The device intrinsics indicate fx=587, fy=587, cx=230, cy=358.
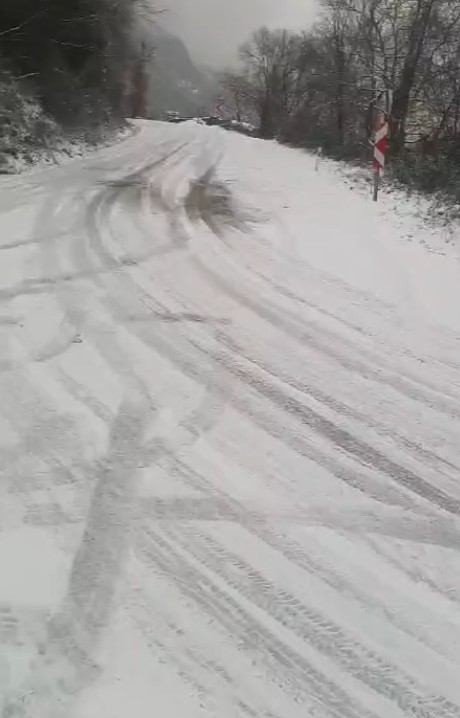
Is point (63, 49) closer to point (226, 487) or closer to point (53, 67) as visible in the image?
point (53, 67)

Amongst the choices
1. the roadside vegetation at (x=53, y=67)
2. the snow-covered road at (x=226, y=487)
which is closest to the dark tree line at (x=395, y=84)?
the snow-covered road at (x=226, y=487)

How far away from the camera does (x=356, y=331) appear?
227 inches

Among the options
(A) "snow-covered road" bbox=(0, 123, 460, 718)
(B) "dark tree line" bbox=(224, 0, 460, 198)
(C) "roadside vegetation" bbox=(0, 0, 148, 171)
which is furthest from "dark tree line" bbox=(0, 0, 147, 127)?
(A) "snow-covered road" bbox=(0, 123, 460, 718)

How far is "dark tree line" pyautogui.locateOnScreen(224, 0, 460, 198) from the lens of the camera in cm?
1430

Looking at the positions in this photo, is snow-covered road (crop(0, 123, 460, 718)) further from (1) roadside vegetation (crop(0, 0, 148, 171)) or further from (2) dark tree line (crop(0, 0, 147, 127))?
(2) dark tree line (crop(0, 0, 147, 127))

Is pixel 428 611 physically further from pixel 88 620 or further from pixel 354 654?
pixel 88 620

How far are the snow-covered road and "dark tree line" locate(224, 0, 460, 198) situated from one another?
22.7 ft

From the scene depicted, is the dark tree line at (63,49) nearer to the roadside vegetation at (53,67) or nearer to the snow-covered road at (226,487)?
the roadside vegetation at (53,67)

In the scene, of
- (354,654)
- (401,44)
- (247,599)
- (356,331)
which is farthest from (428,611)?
(401,44)

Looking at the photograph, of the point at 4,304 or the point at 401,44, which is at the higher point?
the point at 401,44

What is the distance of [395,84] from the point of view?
1930 cm

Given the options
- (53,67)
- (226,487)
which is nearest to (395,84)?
(53,67)

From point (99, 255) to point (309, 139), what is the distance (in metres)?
19.6

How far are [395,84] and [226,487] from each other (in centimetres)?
1933
